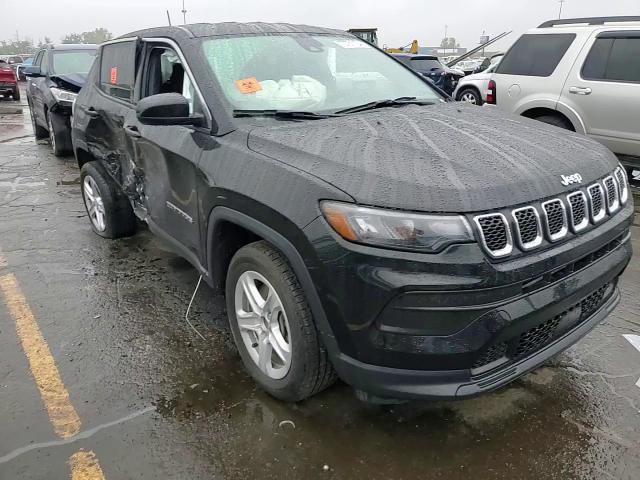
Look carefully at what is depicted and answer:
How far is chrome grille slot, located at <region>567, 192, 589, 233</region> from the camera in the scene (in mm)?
Result: 2236

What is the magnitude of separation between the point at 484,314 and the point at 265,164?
1127 mm

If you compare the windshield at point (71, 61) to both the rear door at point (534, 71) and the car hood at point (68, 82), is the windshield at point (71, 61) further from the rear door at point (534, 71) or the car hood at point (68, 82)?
the rear door at point (534, 71)

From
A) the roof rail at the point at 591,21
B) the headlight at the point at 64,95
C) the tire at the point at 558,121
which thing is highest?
the roof rail at the point at 591,21

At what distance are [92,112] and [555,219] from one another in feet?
12.9

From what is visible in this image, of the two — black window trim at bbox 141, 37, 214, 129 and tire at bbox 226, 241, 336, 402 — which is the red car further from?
tire at bbox 226, 241, 336, 402

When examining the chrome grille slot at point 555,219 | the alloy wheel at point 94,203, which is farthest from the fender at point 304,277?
the alloy wheel at point 94,203

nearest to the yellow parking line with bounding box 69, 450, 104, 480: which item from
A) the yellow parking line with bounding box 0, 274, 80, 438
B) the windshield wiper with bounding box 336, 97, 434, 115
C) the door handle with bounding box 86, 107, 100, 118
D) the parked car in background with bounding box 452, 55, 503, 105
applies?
the yellow parking line with bounding box 0, 274, 80, 438

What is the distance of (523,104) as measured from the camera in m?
6.92

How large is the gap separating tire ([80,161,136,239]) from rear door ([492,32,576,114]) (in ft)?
16.7

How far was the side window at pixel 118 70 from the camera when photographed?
3.95m

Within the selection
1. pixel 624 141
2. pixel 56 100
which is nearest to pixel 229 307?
pixel 624 141

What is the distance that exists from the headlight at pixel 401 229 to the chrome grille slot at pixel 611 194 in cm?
103

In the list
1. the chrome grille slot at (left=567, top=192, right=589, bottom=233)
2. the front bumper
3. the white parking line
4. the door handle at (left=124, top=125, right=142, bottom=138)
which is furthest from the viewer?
the door handle at (left=124, top=125, right=142, bottom=138)

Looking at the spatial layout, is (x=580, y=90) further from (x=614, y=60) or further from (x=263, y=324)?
(x=263, y=324)
